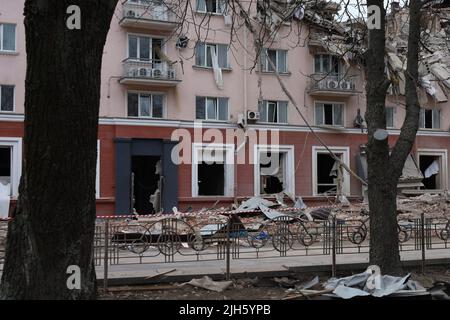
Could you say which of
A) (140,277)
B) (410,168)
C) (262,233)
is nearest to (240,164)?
(410,168)

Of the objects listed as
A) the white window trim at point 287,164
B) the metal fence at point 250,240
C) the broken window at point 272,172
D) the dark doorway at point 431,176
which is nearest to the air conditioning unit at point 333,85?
the white window trim at point 287,164

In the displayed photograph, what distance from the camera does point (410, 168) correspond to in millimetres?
32062

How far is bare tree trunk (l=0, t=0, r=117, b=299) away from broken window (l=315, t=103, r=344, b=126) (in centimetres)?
2677

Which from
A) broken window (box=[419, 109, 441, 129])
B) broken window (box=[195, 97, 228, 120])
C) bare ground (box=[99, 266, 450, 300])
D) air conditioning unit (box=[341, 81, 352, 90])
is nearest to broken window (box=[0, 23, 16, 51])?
broken window (box=[195, 97, 228, 120])

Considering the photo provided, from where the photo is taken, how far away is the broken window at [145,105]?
27.6 m

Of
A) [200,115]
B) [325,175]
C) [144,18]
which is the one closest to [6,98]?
[144,18]

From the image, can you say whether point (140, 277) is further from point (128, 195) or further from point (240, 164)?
point (240, 164)

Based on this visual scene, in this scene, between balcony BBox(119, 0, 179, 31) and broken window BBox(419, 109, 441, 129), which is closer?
balcony BBox(119, 0, 179, 31)

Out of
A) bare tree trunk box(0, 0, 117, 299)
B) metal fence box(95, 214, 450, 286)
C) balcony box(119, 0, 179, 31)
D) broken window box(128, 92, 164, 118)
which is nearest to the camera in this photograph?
bare tree trunk box(0, 0, 117, 299)

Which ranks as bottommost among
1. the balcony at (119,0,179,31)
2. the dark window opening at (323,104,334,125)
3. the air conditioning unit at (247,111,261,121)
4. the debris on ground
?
the debris on ground

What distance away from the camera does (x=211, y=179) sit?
30219 mm

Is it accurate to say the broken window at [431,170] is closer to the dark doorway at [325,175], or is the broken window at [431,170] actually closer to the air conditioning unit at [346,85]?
the dark doorway at [325,175]

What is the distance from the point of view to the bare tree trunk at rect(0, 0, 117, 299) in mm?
5543

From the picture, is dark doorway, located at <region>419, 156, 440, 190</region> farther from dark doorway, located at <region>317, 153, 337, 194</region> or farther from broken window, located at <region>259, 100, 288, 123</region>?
broken window, located at <region>259, 100, 288, 123</region>
